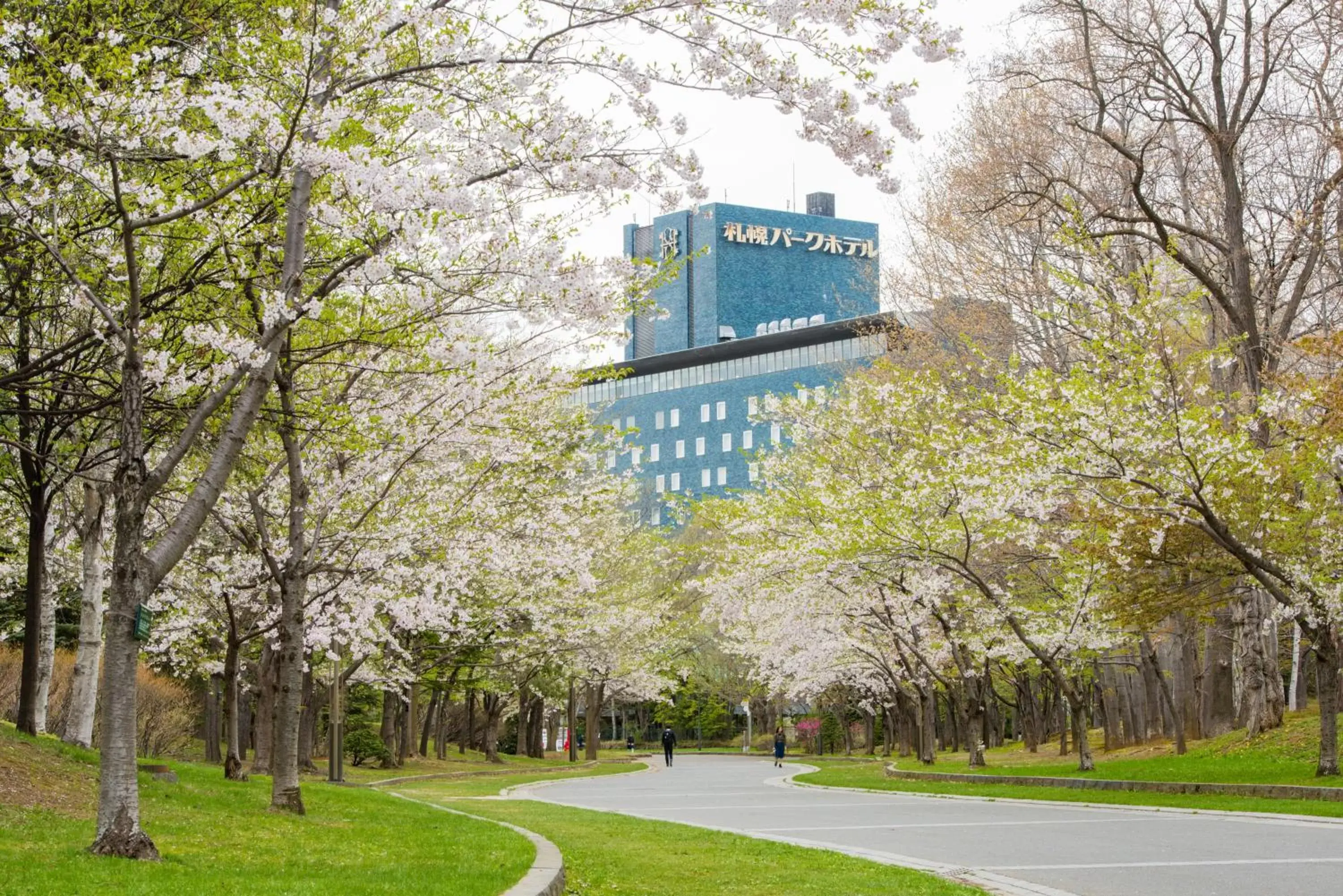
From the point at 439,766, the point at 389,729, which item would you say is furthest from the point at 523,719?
the point at 389,729

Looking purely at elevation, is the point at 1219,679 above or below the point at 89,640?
below

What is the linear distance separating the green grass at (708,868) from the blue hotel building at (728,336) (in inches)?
3403

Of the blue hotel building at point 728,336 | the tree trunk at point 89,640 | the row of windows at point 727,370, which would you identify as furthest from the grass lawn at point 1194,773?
the blue hotel building at point 728,336

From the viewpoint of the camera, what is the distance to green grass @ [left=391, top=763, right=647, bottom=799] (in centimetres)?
2620

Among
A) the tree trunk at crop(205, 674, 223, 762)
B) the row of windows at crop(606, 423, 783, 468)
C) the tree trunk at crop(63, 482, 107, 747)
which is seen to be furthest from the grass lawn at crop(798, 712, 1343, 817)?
the row of windows at crop(606, 423, 783, 468)

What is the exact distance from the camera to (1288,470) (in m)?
19.3

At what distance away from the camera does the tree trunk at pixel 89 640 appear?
17.9 m

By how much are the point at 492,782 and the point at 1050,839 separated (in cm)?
2214

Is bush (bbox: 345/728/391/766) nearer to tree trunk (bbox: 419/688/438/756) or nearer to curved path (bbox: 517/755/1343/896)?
tree trunk (bbox: 419/688/438/756)

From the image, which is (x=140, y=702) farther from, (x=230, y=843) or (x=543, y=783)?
(x=230, y=843)

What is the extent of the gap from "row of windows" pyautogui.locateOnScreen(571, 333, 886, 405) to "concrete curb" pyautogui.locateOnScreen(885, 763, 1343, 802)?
66.6 m

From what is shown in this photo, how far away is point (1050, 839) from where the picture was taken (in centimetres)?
1330

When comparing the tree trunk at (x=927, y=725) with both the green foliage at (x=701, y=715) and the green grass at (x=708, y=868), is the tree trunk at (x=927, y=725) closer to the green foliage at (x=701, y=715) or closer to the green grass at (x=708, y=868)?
the green grass at (x=708, y=868)

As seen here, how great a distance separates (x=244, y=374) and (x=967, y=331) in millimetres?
21533
